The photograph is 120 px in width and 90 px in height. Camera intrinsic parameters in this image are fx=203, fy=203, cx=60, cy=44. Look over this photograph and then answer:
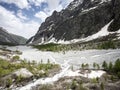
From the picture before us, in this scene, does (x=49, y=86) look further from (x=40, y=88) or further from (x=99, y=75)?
(x=99, y=75)

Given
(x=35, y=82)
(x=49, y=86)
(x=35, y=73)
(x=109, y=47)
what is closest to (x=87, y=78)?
(x=49, y=86)

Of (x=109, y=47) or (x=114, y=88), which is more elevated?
(x=109, y=47)

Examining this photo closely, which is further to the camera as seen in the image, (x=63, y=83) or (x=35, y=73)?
(x=35, y=73)

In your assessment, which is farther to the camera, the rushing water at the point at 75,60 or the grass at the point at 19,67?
the grass at the point at 19,67

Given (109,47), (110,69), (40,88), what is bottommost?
(40,88)

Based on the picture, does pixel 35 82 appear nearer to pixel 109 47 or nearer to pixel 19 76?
pixel 19 76

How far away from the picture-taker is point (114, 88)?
4250cm

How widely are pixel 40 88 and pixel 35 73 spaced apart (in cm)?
1481

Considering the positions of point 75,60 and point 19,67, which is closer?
point 19,67

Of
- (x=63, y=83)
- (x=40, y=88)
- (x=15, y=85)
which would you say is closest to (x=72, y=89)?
(x=63, y=83)

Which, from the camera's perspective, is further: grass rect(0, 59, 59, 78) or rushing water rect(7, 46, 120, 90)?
grass rect(0, 59, 59, 78)

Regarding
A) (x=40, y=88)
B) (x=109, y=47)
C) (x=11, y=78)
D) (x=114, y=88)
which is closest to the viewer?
(x=114, y=88)

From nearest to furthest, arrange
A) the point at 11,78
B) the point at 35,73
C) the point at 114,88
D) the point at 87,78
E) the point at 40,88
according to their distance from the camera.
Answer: the point at 114,88
the point at 40,88
the point at 87,78
the point at 11,78
the point at 35,73

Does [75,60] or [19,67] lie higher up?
[75,60]
